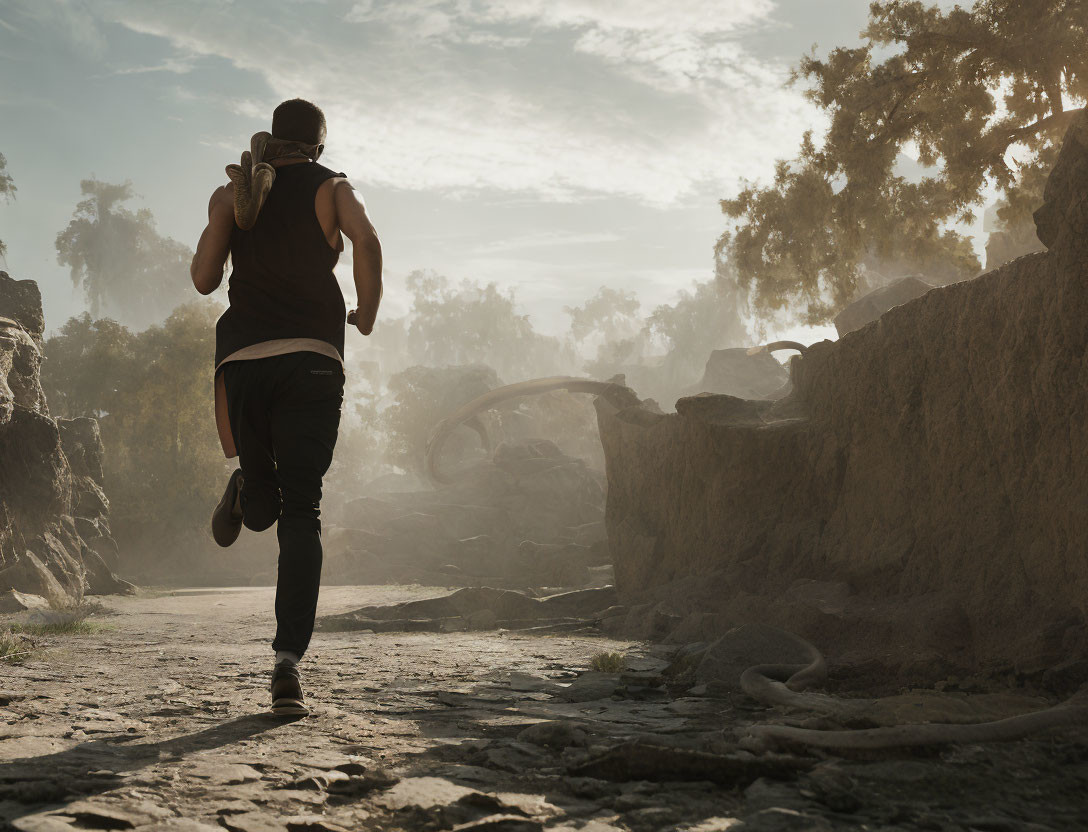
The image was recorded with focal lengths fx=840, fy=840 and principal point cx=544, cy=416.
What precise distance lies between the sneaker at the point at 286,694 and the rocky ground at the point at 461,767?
55mm

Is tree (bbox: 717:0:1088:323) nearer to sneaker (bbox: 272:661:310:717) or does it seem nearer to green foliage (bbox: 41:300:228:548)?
sneaker (bbox: 272:661:310:717)

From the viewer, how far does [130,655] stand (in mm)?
4672

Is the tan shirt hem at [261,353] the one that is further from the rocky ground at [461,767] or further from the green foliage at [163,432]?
the green foliage at [163,432]

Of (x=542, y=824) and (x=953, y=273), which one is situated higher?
(x=953, y=273)

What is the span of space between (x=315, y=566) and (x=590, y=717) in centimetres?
116

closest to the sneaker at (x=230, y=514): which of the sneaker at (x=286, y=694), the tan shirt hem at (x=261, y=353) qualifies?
the tan shirt hem at (x=261, y=353)

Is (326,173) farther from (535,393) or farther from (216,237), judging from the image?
(535,393)

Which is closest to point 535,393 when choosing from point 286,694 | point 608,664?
point 608,664

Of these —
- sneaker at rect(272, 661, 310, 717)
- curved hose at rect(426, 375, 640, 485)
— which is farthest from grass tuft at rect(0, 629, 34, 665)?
curved hose at rect(426, 375, 640, 485)

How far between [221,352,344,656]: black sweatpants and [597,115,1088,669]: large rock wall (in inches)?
122

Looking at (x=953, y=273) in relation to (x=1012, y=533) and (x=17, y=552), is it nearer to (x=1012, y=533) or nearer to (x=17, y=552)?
(x=1012, y=533)

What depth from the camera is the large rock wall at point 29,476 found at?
37.2 feet

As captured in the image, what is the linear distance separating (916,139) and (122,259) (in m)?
75.1

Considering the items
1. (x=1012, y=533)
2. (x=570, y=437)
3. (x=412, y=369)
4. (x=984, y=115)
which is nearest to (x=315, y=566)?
(x=1012, y=533)
